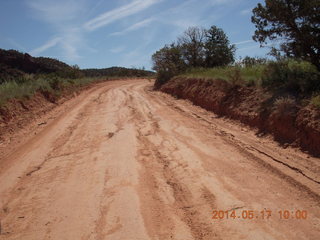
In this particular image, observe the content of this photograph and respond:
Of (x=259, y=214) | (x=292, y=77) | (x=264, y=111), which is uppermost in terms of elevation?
(x=292, y=77)

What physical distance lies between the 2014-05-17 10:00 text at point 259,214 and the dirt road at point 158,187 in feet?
0.04

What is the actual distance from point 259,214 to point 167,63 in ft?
57.8

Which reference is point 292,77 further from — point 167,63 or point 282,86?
point 167,63

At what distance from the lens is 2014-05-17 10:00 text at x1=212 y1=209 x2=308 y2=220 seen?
3.20 m

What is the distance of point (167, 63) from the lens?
65.8ft

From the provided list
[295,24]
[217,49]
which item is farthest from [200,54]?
[295,24]

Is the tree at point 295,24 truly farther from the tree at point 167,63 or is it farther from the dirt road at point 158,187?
the tree at point 167,63

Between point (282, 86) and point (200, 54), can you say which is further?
point (200, 54)

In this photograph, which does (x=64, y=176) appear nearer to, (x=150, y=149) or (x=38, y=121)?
(x=150, y=149)

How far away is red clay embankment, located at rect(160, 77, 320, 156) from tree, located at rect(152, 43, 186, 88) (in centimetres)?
754

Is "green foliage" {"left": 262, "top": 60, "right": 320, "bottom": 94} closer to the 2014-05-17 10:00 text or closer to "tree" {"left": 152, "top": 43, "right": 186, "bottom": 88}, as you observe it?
the 2014-05-17 10:00 text

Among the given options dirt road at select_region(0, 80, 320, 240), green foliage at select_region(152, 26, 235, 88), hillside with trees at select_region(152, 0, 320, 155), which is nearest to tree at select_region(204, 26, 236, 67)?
green foliage at select_region(152, 26, 235, 88)

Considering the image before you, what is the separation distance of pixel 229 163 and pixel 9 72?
3974 centimetres

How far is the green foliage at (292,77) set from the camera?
252 inches
